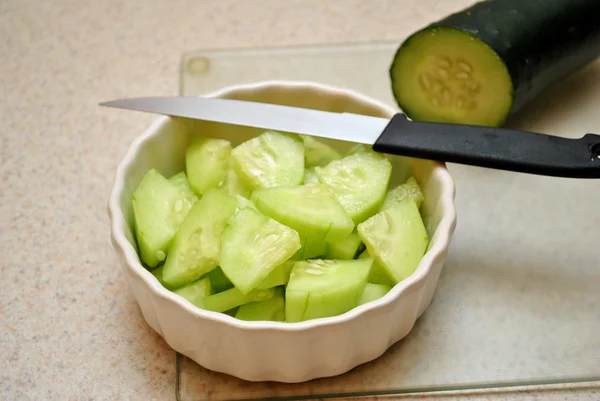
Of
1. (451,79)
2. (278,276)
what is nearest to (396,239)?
(278,276)

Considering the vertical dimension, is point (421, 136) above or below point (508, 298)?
above

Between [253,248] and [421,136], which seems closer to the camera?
[253,248]

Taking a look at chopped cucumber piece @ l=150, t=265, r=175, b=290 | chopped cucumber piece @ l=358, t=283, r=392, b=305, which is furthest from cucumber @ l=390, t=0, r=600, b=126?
chopped cucumber piece @ l=150, t=265, r=175, b=290

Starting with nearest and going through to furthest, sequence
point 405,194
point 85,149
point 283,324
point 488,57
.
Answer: point 283,324, point 405,194, point 488,57, point 85,149

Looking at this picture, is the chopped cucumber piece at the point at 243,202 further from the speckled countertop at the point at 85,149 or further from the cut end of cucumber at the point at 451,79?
the cut end of cucumber at the point at 451,79

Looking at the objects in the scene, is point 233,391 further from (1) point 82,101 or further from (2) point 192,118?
(1) point 82,101

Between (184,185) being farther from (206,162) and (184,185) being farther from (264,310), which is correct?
(264,310)

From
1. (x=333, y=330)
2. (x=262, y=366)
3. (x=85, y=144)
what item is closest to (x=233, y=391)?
(x=262, y=366)
